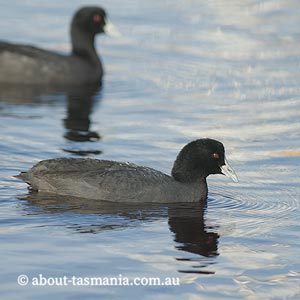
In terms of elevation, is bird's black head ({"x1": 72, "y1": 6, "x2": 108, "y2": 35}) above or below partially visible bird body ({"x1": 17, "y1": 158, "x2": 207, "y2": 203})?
above

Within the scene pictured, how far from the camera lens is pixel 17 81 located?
76.4ft

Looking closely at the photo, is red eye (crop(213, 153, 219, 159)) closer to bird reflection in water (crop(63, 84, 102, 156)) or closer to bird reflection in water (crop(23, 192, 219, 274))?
bird reflection in water (crop(23, 192, 219, 274))

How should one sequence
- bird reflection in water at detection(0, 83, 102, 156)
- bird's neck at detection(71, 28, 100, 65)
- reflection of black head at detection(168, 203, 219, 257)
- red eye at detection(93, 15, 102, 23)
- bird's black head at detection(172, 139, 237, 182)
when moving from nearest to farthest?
reflection of black head at detection(168, 203, 219, 257)
bird's black head at detection(172, 139, 237, 182)
bird reflection in water at detection(0, 83, 102, 156)
bird's neck at detection(71, 28, 100, 65)
red eye at detection(93, 15, 102, 23)

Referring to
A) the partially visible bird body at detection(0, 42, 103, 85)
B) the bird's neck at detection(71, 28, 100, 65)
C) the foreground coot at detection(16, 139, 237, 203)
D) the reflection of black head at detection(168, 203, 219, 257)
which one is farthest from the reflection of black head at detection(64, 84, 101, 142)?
the reflection of black head at detection(168, 203, 219, 257)

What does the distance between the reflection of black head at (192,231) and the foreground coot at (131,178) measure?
291 millimetres

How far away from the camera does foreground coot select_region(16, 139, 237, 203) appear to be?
574 inches

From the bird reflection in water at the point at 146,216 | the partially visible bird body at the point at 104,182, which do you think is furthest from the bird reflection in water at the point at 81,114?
the bird reflection in water at the point at 146,216

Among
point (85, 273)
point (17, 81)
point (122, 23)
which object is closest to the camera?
point (85, 273)

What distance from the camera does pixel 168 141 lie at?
18.0 meters

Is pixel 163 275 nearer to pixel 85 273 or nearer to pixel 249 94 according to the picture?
pixel 85 273

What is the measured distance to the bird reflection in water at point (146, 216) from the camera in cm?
1306

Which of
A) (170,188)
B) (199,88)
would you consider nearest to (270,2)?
(199,88)

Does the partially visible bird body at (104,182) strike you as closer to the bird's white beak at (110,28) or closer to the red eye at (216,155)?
the red eye at (216,155)

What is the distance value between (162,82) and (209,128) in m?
3.62
